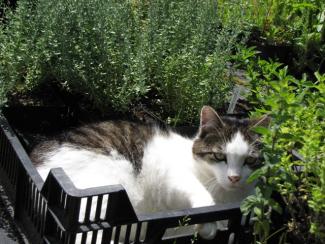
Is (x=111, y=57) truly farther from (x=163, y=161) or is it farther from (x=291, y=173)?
(x=291, y=173)

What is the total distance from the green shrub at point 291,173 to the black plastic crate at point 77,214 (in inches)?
5.8

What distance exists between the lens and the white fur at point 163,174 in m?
1.92

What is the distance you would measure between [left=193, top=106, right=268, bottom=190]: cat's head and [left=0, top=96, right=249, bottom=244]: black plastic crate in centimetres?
22

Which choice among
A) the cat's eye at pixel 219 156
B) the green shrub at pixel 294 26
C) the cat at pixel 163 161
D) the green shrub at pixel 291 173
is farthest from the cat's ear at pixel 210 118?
the green shrub at pixel 294 26

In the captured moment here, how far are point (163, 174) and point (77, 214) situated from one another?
2.02ft

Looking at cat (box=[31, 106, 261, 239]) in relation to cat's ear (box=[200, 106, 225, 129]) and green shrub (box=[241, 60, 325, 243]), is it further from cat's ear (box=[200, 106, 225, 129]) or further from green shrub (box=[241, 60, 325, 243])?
green shrub (box=[241, 60, 325, 243])

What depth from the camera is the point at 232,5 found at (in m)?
3.23

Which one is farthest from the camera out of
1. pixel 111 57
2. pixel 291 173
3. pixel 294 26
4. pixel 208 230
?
pixel 294 26

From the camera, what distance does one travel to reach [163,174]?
206 centimetres

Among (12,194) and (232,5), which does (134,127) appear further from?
(232,5)

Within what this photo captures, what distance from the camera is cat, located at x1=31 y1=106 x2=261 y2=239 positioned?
76.7 inches

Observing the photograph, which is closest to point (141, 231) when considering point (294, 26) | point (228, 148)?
point (228, 148)

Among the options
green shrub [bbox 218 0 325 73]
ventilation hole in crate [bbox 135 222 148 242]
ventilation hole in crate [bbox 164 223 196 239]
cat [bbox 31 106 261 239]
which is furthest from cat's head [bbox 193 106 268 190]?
green shrub [bbox 218 0 325 73]

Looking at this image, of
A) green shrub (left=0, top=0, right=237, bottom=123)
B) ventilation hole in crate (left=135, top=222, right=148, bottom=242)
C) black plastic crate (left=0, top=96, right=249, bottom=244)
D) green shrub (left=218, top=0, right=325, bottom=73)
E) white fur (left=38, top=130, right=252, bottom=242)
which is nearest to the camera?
black plastic crate (left=0, top=96, right=249, bottom=244)
